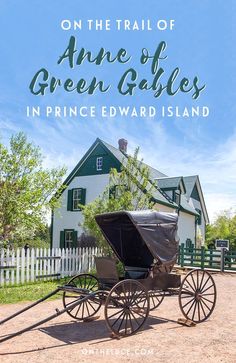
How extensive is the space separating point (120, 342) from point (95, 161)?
60.7ft

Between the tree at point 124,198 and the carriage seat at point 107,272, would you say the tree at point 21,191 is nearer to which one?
the tree at point 124,198

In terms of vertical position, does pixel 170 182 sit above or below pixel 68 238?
above

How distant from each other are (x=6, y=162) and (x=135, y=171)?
5.85 meters

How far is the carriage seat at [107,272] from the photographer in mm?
7309

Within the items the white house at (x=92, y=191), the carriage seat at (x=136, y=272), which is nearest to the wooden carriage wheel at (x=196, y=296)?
the carriage seat at (x=136, y=272)

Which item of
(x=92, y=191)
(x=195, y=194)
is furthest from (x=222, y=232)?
(x=92, y=191)

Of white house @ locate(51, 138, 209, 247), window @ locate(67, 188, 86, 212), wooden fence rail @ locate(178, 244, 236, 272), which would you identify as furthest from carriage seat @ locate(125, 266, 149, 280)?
window @ locate(67, 188, 86, 212)

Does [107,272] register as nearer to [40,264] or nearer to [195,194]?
[40,264]

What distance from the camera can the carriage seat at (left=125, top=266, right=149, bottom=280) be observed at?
8.12 meters

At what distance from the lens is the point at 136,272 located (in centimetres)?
830

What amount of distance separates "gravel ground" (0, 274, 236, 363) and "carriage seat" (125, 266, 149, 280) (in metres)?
0.96

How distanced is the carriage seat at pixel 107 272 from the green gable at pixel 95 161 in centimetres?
1537

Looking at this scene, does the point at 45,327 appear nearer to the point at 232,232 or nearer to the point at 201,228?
the point at 201,228

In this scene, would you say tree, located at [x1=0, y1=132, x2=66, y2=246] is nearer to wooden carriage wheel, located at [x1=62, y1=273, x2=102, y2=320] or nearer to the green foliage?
wooden carriage wheel, located at [x1=62, y1=273, x2=102, y2=320]
